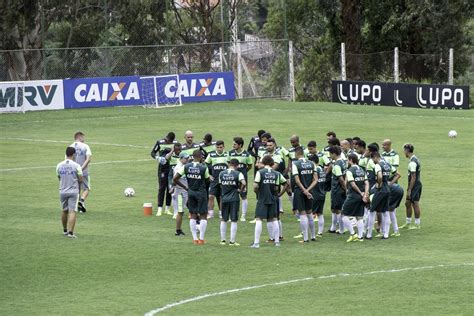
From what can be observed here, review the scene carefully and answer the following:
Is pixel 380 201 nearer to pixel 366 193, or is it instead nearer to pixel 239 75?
pixel 366 193

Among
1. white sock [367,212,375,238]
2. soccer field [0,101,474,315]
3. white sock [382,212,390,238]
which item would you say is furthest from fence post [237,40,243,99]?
white sock [382,212,390,238]

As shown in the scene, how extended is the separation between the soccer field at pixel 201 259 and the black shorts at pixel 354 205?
70cm

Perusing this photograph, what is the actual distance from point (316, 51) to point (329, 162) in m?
46.9

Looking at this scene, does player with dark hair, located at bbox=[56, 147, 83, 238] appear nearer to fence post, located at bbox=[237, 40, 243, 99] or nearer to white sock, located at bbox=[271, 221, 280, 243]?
white sock, located at bbox=[271, 221, 280, 243]

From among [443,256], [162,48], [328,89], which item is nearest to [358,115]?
[162,48]

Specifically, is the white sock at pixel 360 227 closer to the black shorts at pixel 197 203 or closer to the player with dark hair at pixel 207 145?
the black shorts at pixel 197 203

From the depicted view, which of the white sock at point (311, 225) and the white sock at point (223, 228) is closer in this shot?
the white sock at point (223, 228)

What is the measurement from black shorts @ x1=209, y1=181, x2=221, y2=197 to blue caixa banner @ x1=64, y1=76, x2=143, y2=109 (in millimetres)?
28390

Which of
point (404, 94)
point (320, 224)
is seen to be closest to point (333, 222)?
point (320, 224)

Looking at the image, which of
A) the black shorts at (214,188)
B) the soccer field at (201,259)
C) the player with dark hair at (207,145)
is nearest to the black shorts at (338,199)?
the soccer field at (201,259)

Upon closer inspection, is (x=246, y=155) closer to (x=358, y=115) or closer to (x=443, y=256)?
(x=443, y=256)

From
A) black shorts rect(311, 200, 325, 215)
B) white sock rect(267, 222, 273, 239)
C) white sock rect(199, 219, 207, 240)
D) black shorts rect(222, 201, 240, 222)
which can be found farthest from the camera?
black shorts rect(311, 200, 325, 215)

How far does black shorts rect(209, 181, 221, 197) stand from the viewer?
27.0 meters

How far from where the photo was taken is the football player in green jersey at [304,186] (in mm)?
24375
